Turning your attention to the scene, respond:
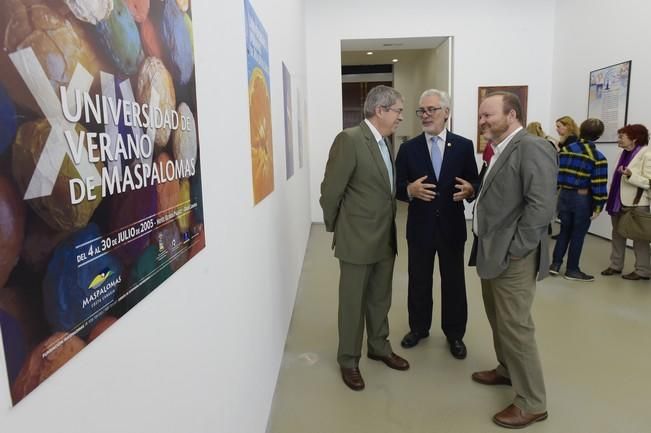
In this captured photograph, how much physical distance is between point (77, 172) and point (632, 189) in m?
4.78

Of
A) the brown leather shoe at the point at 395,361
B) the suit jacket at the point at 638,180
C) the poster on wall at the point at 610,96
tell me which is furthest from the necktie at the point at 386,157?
the poster on wall at the point at 610,96

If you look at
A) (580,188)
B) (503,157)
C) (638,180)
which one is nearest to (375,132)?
(503,157)

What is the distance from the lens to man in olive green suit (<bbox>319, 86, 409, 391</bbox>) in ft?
7.92

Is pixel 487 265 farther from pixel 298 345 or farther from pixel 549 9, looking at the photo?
pixel 549 9

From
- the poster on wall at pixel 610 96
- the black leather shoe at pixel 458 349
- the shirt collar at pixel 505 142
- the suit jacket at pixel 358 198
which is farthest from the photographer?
the poster on wall at pixel 610 96

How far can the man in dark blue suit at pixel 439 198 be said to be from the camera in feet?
8.70

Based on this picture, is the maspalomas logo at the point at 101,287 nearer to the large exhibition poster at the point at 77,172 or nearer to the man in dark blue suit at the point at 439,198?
the large exhibition poster at the point at 77,172

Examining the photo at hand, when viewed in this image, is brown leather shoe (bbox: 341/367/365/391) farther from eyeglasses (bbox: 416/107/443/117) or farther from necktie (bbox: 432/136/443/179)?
eyeglasses (bbox: 416/107/443/117)

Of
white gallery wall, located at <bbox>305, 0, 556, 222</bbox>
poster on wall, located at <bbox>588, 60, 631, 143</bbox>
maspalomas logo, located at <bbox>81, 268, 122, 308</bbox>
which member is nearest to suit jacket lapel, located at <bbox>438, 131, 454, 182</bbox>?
maspalomas logo, located at <bbox>81, 268, 122, 308</bbox>

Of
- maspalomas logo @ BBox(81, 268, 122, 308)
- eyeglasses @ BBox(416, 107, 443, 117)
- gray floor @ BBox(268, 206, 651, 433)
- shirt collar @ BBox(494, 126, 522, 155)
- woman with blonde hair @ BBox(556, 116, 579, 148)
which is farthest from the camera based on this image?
woman with blonde hair @ BBox(556, 116, 579, 148)

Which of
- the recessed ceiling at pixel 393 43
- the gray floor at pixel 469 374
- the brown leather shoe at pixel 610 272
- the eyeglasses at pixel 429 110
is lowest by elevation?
the gray floor at pixel 469 374

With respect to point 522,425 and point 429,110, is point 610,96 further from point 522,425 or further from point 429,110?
point 522,425

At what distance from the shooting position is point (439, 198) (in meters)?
2.72

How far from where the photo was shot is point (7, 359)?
1.67ft
